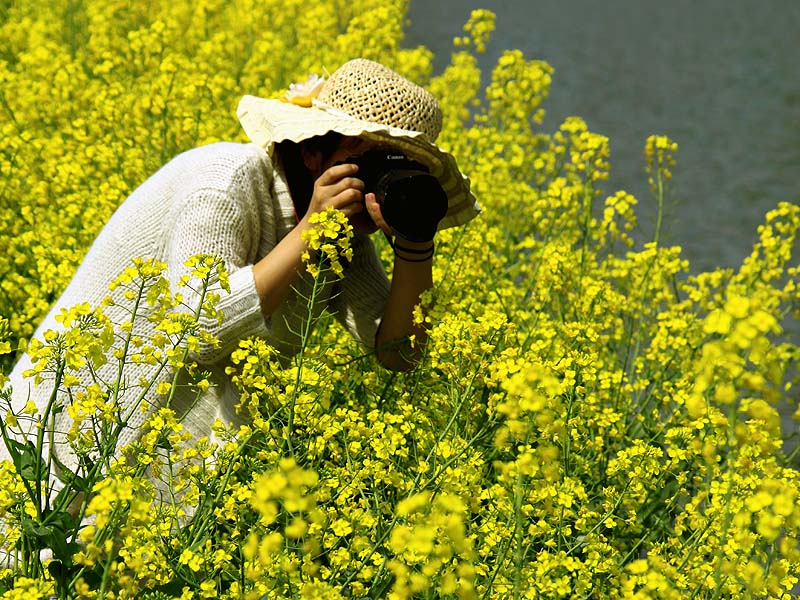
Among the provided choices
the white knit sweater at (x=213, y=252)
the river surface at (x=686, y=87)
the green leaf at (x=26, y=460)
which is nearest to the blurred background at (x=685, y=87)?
the river surface at (x=686, y=87)

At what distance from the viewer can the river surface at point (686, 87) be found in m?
6.02

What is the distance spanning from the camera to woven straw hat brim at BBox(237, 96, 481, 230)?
2.02 meters

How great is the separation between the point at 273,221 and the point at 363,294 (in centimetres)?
28

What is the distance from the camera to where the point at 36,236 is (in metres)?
3.18

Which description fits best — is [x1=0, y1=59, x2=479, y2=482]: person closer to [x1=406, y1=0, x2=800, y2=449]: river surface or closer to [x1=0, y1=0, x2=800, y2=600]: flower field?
[x1=0, y1=0, x2=800, y2=600]: flower field

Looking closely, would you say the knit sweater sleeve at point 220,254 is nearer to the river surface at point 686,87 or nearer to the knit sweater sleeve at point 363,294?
the knit sweater sleeve at point 363,294

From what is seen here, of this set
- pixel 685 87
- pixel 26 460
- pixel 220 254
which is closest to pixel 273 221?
pixel 220 254

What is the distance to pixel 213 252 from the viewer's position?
79.5 inches

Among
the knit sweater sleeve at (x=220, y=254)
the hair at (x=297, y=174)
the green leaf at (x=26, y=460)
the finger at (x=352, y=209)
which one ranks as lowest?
the green leaf at (x=26, y=460)

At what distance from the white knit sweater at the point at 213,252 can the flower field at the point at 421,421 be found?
2.2 inches

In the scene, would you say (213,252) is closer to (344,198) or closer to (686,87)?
(344,198)

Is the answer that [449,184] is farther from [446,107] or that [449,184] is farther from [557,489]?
[446,107]

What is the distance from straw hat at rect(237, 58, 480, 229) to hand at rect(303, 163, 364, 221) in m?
0.07

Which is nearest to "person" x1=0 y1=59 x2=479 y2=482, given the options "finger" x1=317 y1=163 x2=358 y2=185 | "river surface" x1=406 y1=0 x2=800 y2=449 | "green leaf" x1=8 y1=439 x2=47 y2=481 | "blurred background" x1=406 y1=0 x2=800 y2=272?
"finger" x1=317 y1=163 x2=358 y2=185
